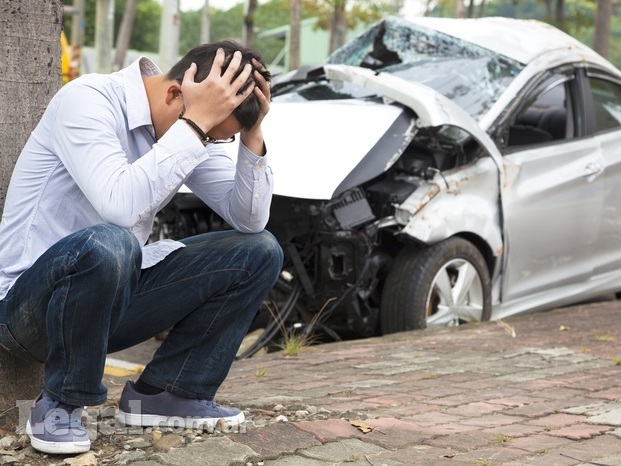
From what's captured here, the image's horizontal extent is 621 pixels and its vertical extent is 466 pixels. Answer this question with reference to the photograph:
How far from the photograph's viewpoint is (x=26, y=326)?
3020 mm

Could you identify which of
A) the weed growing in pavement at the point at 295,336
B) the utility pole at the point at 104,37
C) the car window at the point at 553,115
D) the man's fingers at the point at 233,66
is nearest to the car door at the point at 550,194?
the car window at the point at 553,115

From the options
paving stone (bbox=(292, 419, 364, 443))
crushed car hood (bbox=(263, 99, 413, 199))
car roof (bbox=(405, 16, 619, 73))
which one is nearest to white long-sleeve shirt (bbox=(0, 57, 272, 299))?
paving stone (bbox=(292, 419, 364, 443))

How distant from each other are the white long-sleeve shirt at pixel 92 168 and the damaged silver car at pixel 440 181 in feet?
6.19

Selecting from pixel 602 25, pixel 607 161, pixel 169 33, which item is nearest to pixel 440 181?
pixel 607 161

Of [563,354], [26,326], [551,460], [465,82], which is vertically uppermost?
[465,82]

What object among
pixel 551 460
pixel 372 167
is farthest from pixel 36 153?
pixel 372 167

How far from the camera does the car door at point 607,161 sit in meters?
6.69

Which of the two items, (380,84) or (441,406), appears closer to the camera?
(441,406)

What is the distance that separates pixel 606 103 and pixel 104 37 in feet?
48.6

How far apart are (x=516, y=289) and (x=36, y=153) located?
12.7 ft

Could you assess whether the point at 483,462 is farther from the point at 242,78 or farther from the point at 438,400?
the point at 242,78

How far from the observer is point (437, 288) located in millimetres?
5707

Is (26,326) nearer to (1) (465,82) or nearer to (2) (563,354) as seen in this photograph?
(2) (563,354)

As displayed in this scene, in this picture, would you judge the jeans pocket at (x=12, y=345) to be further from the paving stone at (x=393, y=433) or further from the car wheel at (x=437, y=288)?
the car wheel at (x=437, y=288)
